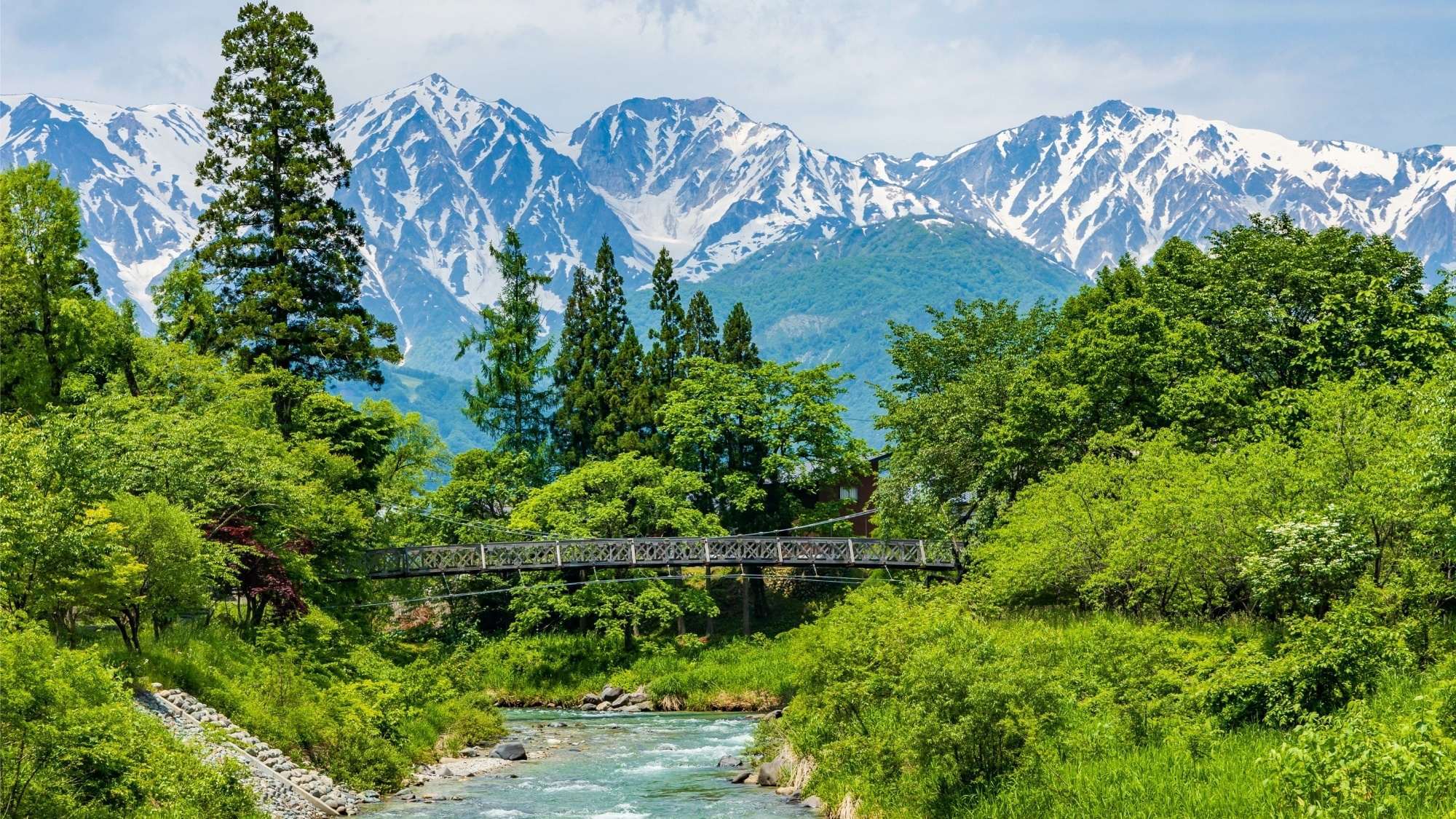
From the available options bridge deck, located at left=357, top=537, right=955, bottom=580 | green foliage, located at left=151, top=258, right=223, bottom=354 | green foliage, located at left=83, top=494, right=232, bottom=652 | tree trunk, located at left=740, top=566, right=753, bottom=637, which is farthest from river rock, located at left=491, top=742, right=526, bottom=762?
green foliage, located at left=151, top=258, right=223, bottom=354

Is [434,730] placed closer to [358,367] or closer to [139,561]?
[139,561]

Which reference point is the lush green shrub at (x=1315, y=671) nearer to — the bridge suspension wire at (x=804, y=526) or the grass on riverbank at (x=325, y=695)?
the grass on riverbank at (x=325, y=695)

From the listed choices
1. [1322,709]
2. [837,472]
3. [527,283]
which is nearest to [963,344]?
[837,472]

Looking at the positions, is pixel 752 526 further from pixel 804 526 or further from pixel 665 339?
pixel 665 339

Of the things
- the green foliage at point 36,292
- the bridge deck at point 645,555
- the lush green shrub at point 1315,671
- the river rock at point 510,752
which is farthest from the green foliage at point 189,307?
the lush green shrub at point 1315,671

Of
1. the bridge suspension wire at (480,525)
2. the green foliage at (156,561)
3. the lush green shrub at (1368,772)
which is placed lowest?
the lush green shrub at (1368,772)

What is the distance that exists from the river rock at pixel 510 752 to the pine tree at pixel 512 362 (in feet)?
103

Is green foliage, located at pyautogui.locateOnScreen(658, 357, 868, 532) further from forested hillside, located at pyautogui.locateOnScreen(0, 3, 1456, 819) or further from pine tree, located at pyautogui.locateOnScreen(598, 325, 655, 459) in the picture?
pine tree, located at pyautogui.locateOnScreen(598, 325, 655, 459)

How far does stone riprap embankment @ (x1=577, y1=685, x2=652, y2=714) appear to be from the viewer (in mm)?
45906

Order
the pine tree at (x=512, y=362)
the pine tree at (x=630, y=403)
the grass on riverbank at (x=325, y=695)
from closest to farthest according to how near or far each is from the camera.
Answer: the grass on riverbank at (x=325, y=695) → the pine tree at (x=630, y=403) → the pine tree at (x=512, y=362)

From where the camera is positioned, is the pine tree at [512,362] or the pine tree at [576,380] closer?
the pine tree at [512,362]

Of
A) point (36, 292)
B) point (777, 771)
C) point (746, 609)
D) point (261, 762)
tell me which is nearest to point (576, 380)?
point (746, 609)

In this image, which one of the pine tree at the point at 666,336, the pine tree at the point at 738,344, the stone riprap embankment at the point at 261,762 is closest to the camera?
the stone riprap embankment at the point at 261,762

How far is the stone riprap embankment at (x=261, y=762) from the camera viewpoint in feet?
76.0
